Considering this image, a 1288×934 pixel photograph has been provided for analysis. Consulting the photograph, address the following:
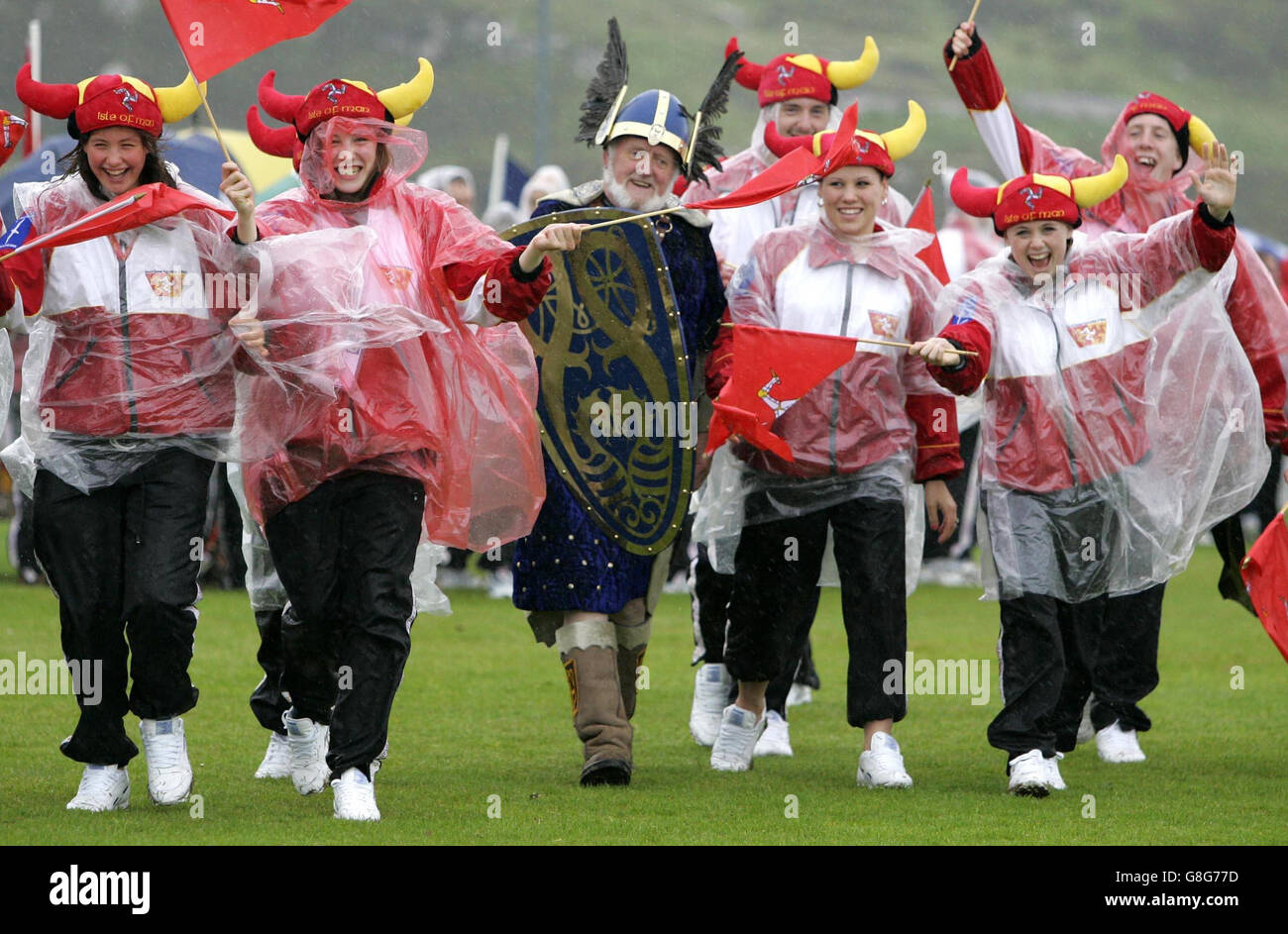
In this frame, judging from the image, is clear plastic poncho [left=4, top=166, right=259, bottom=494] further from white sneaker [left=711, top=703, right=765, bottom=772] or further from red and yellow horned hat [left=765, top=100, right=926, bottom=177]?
white sneaker [left=711, top=703, right=765, bottom=772]

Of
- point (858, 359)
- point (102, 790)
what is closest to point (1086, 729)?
point (858, 359)

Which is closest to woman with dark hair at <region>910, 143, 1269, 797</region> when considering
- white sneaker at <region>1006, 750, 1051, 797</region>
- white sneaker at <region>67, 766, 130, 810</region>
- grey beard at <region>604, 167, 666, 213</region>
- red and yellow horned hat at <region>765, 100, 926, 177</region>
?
white sneaker at <region>1006, 750, 1051, 797</region>

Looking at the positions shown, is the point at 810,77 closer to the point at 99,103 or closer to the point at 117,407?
the point at 99,103

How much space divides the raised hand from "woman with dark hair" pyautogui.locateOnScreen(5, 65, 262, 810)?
9.66 feet

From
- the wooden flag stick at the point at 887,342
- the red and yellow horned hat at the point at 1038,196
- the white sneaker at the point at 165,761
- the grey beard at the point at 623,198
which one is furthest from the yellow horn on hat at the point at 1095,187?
the white sneaker at the point at 165,761

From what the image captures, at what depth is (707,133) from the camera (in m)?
6.62

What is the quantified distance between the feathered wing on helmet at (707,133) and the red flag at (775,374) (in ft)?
1.91

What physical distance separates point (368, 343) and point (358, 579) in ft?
2.17

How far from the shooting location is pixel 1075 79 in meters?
48.0

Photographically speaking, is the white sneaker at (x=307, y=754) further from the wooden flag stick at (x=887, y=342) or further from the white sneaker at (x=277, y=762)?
the wooden flag stick at (x=887, y=342)

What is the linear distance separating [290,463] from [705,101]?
1914mm

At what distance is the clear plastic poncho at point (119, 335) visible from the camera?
5.68m

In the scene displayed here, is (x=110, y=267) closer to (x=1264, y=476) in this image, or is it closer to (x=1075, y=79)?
(x=1264, y=476)

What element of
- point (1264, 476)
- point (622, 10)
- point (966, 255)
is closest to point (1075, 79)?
point (622, 10)
